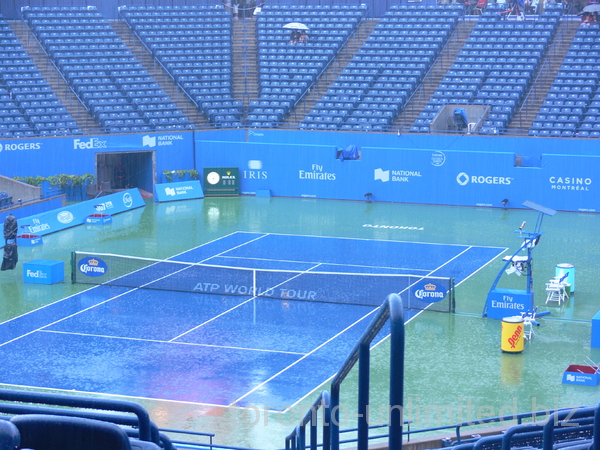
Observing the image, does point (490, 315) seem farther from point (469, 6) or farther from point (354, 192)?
point (469, 6)

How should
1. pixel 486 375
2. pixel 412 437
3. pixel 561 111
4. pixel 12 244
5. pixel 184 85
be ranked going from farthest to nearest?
pixel 184 85, pixel 561 111, pixel 12 244, pixel 486 375, pixel 412 437

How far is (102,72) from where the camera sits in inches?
1623

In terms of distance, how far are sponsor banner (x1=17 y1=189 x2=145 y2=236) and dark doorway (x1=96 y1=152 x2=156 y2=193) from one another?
2555mm

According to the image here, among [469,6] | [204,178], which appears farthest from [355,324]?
[469,6]

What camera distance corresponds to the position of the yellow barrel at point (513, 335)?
61.6 ft

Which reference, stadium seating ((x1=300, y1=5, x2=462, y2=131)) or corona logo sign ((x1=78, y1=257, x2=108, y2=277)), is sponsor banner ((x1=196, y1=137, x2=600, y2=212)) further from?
corona logo sign ((x1=78, y1=257, x2=108, y2=277))

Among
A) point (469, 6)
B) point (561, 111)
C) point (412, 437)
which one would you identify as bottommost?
point (412, 437)

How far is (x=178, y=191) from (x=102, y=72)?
7242 mm

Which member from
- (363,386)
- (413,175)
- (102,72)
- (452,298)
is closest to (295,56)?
(102,72)

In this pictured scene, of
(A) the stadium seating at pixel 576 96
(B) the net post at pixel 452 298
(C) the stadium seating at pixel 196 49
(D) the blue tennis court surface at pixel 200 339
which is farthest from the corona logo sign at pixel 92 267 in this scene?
(A) the stadium seating at pixel 576 96

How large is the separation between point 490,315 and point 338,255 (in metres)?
7.21

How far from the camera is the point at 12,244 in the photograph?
85.5 feet

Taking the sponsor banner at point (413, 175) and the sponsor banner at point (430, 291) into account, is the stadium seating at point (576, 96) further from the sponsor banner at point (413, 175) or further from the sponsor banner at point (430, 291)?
the sponsor banner at point (430, 291)

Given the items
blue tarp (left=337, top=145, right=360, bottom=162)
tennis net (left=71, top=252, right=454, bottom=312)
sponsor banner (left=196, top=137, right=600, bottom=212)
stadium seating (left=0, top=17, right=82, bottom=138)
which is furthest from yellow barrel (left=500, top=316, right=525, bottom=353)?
stadium seating (left=0, top=17, right=82, bottom=138)
